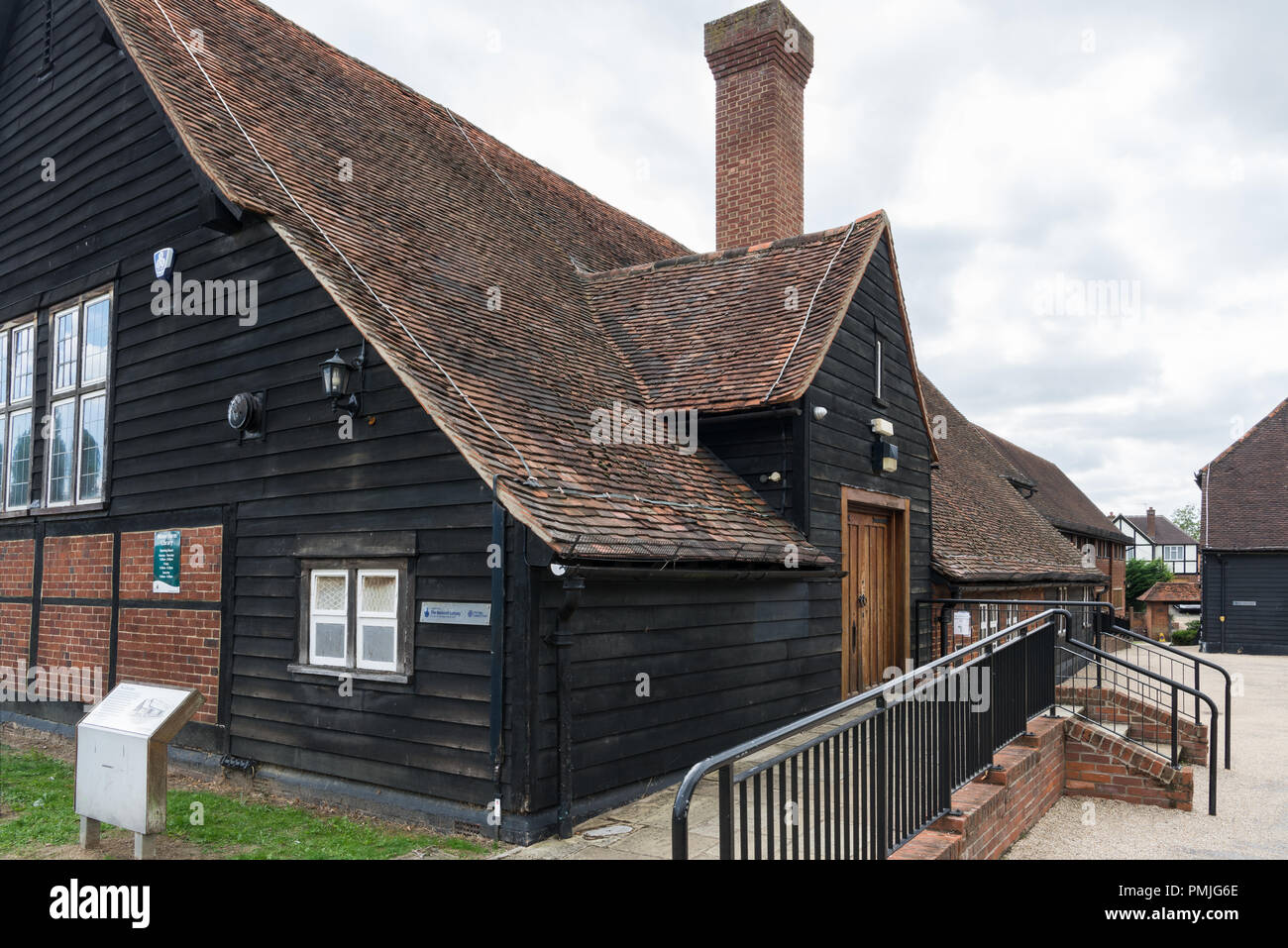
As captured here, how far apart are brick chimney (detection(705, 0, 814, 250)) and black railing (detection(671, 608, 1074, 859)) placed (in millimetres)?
8826

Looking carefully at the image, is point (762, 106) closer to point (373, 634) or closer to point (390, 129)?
point (390, 129)

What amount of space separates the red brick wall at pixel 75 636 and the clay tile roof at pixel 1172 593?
1532 inches

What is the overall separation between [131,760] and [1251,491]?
33.5 meters

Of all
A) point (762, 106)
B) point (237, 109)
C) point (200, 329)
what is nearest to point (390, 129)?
point (237, 109)

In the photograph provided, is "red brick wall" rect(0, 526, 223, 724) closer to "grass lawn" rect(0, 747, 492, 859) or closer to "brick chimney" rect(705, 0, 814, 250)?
"grass lawn" rect(0, 747, 492, 859)

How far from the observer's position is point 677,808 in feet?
11.1

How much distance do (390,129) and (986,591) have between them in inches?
424

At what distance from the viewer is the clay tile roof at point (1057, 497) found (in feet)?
94.2

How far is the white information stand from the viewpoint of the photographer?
579cm

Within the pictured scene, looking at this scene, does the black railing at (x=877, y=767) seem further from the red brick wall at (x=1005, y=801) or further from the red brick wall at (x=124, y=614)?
the red brick wall at (x=124, y=614)

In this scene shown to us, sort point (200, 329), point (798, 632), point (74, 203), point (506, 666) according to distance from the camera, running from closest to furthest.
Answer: point (506, 666)
point (200, 329)
point (798, 632)
point (74, 203)

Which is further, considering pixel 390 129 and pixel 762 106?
pixel 762 106
